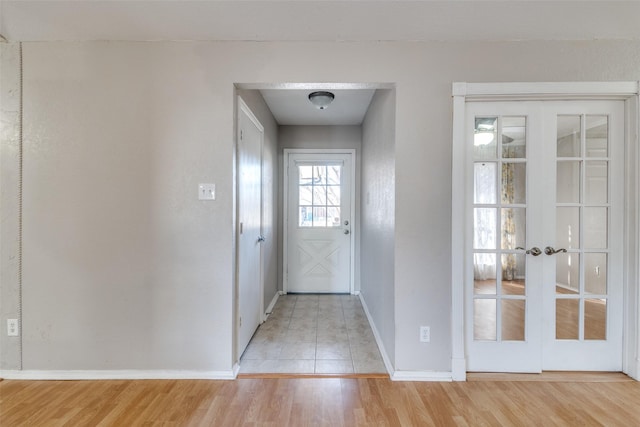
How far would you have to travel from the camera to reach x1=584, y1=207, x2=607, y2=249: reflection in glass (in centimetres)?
206

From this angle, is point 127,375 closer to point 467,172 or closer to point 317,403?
point 317,403

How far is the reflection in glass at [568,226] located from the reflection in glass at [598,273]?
0.16 m

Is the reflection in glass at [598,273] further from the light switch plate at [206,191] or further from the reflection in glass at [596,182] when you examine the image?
the light switch plate at [206,191]

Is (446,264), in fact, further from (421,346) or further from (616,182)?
(616,182)

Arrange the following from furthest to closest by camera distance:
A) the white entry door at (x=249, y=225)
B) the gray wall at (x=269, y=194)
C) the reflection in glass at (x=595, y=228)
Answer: the gray wall at (x=269, y=194) → the white entry door at (x=249, y=225) → the reflection in glass at (x=595, y=228)

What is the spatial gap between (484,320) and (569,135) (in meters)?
1.41

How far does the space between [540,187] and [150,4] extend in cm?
272

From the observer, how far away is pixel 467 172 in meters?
2.01

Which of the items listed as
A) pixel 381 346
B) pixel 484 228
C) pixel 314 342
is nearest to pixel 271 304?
pixel 314 342

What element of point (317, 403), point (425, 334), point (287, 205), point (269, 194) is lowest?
point (317, 403)

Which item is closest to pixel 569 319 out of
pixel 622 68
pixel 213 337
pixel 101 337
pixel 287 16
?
pixel 622 68

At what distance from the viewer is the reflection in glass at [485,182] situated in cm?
203

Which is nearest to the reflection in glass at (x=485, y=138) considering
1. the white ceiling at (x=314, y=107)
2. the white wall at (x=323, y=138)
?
the white ceiling at (x=314, y=107)

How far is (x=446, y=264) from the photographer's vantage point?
2.00m
